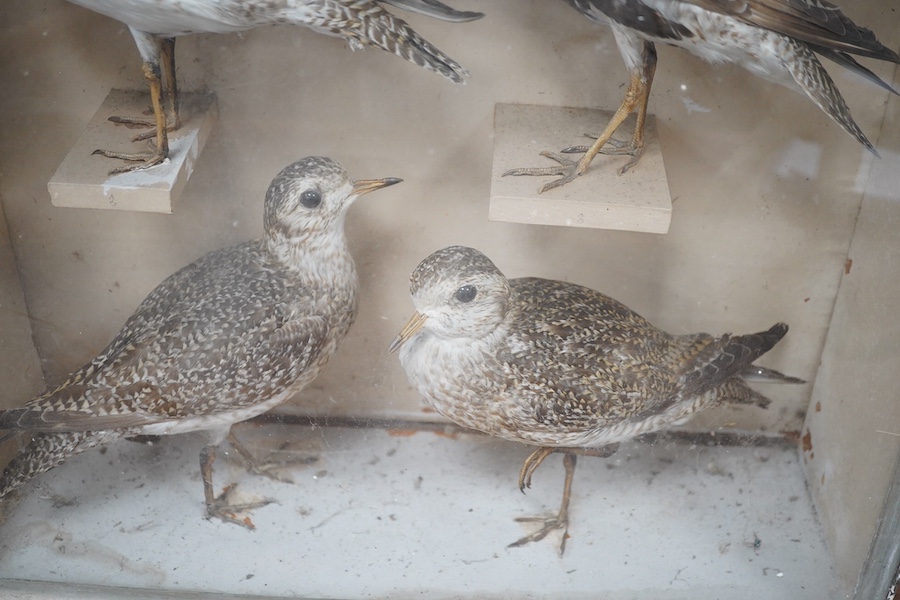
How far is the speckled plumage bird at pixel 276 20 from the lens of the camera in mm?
1362

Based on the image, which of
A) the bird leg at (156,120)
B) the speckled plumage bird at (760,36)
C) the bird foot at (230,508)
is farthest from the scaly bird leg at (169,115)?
the bird foot at (230,508)

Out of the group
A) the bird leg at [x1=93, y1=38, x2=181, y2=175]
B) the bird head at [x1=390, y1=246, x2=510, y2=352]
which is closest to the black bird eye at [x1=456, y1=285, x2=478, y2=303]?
the bird head at [x1=390, y1=246, x2=510, y2=352]

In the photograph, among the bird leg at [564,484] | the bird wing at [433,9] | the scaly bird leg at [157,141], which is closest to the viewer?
the bird wing at [433,9]

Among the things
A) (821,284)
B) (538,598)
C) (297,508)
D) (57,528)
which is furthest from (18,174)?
(821,284)

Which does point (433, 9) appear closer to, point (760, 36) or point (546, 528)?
point (760, 36)

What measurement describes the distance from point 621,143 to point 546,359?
1.39 ft

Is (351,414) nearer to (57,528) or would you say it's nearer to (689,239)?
(57,528)

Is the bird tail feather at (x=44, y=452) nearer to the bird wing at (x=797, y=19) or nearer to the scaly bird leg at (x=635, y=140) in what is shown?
the scaly bird leg at (x=635, y=140)

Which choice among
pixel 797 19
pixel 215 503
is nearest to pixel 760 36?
pixel 797 19

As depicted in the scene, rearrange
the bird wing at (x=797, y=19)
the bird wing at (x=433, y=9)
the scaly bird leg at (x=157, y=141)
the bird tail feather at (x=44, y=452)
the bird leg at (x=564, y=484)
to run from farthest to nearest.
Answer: the bird leg at (x=564, y=484) → the bird tail feather at (x=44, y=452) → the scaly bird leg at (x=157, y=141) → the bird wing at (x=433, y=9) → the bird wing at (x=797, y=19)

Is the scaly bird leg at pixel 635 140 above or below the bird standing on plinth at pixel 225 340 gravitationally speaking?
above

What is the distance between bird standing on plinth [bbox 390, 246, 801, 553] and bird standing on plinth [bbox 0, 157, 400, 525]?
8.2 inches

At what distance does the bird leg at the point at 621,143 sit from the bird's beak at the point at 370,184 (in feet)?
0.76

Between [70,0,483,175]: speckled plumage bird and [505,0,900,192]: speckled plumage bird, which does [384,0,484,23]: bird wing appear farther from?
[505,0,900,192]: speckled plumage bird
